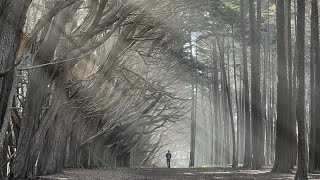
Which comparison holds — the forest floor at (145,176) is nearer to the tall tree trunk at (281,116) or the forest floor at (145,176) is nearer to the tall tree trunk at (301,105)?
the tall tree trunk at (281,116)

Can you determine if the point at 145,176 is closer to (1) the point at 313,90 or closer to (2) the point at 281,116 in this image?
(2) the point at 281,116

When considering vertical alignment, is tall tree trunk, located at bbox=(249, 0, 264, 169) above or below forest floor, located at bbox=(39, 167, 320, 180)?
above

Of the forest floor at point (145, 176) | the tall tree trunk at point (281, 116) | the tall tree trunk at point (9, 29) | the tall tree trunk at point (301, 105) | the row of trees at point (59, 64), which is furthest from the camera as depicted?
the tall tree trunk at point (281, 116)

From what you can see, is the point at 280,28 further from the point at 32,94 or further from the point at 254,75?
the point at 32,94

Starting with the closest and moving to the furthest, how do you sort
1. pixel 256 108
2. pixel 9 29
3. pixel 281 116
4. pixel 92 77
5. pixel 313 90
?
pixel 9 29 → pixel 92 77 → pixel 281 116 → pixel 313 90 → pixel 256 108

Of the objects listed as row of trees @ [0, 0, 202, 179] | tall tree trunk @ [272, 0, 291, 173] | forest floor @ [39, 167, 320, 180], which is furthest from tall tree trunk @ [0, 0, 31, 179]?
tall tree trunk @ [272, 0, 291, 173]

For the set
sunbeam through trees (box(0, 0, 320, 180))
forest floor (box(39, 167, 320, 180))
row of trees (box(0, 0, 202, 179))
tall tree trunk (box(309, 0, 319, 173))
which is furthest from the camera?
tall tree trunk (box(309, 0, 319, 173))

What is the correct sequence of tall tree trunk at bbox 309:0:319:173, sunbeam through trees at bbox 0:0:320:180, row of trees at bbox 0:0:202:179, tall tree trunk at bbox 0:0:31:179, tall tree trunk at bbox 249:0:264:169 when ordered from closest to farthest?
tall tree trunk at bbox 0:0:31:179, row of trees at bbox 0:0:202:179, sunbeam through trees at bbox 0:0:320:180, tall tree trunk at bbox 309:0:319:173, tall tree trunk at bbox 249:0:264:169

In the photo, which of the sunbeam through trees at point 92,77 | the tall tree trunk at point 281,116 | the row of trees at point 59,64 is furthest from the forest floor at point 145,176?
the row of trees at point 59,64

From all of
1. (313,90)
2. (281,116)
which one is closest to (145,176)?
(281,116)

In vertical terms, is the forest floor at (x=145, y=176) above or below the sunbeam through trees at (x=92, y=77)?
below

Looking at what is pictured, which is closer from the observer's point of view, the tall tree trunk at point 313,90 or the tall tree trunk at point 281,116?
the tall tree trunk at point 281,116

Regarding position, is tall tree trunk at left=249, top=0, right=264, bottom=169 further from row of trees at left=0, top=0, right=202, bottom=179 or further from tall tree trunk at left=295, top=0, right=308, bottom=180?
tall tree trunk at left=295, top=0, right=308, bottom=180

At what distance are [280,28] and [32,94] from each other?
1329cm
